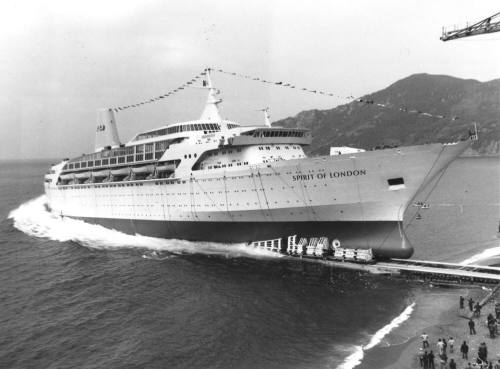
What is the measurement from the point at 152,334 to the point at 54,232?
92.3 ft

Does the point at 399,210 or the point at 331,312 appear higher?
the point at 399,210

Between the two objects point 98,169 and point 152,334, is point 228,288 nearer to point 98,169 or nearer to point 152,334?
point 152,334

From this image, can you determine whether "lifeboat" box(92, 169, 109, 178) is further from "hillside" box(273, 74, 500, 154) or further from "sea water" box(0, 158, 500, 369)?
"hillside" box(273, 74, 500, 154)

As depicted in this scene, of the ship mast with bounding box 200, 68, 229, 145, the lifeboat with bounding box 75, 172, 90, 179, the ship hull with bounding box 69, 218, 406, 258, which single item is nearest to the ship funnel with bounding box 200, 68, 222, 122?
the ship mast with bounding box 200, 68, 229, 145

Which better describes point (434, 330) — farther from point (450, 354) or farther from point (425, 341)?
point (425, 341)

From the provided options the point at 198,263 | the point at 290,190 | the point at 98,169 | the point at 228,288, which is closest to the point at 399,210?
the point at 290,190

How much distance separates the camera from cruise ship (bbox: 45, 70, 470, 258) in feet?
76.8

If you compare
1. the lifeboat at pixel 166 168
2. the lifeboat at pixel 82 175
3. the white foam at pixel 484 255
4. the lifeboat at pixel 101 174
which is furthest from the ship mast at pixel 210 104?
the white foam at pixel 484 255

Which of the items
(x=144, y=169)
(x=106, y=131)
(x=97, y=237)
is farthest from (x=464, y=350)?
(x=106, y=131)

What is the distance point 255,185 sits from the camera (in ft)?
85.8

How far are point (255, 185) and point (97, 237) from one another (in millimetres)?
19363

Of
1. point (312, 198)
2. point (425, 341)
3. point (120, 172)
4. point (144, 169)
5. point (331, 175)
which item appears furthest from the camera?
point (120, 172)

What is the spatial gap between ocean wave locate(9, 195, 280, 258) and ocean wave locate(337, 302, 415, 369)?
33.1 ft

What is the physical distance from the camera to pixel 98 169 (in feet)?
130
